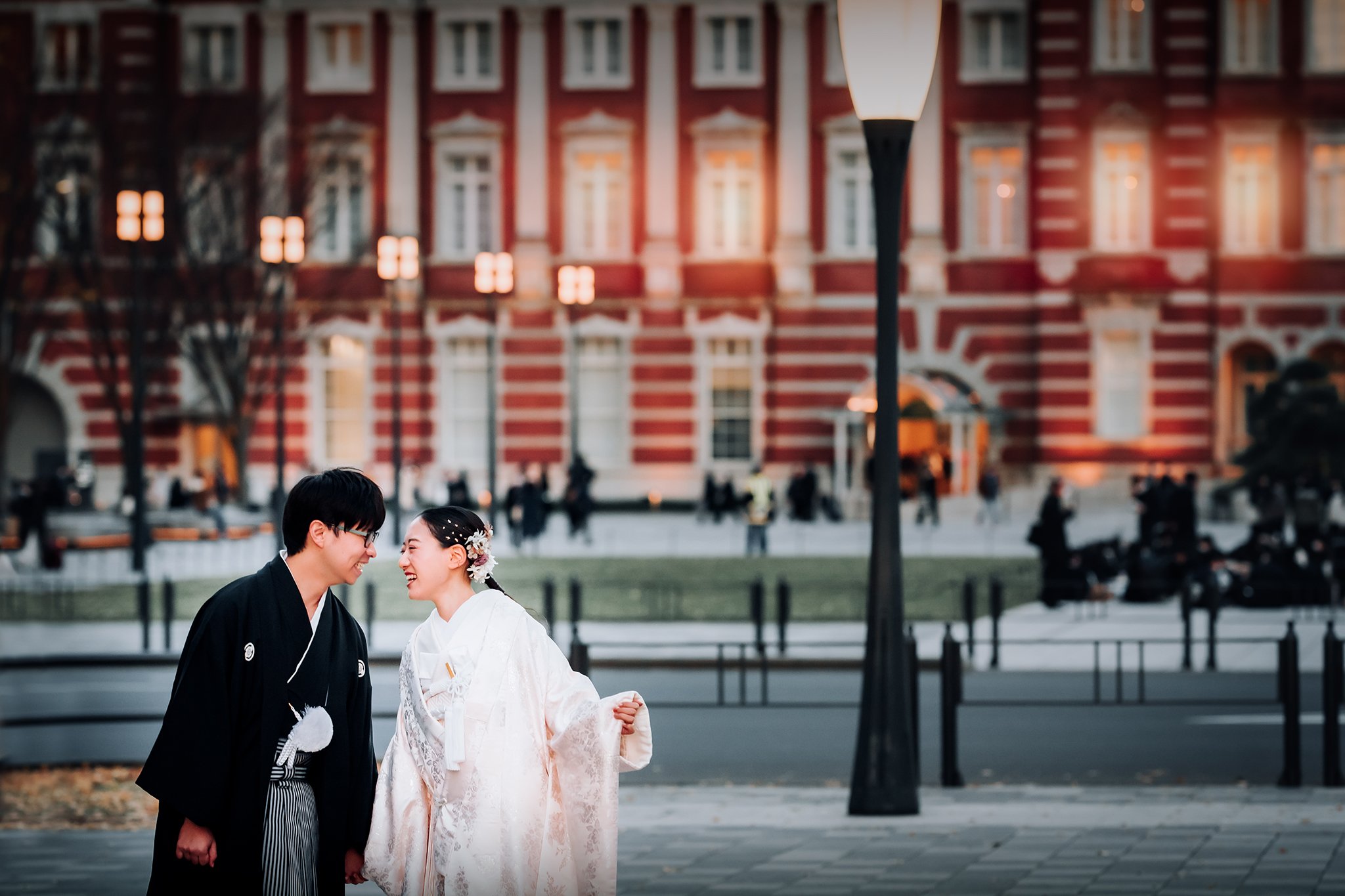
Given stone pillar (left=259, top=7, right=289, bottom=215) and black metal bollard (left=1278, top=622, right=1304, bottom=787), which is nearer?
black metal bollard (left=1278, top=622, right=1304, bottom=787)

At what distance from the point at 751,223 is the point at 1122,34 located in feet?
32.5

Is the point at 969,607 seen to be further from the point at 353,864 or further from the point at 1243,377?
the point at 1243,377

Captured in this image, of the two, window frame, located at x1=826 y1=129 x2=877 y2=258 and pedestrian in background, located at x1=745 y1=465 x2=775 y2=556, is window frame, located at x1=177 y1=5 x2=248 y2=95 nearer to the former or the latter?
window frame, located at x1=826 y1=129 x2=877 y2=258

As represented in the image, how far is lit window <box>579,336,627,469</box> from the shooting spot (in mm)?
49312

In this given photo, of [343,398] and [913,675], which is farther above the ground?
[343,398]

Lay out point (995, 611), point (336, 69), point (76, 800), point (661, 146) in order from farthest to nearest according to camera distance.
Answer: point (336, 69) → point (661, 146) → point (995, 611) → point (76, 800)

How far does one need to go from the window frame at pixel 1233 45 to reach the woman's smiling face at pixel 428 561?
4437cm

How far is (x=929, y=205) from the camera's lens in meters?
47.5

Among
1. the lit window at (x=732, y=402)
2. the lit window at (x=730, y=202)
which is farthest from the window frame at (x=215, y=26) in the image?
the lit window at (x=732, y=402)

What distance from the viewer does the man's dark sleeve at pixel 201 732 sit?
5004 millimetres

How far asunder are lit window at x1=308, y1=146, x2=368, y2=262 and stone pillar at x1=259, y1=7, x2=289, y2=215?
130cm

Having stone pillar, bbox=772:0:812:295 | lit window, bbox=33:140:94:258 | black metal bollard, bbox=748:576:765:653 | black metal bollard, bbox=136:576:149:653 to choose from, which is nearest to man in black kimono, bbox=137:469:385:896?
black metal bollard, bbox=748:576:765:653

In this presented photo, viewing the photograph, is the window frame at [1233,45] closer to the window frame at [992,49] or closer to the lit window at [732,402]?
the window frame at [992,49]

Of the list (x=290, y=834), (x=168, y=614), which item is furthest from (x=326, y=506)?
(x=168, y=614)
